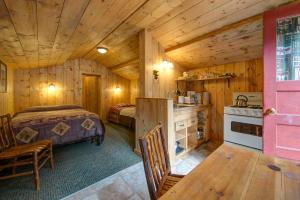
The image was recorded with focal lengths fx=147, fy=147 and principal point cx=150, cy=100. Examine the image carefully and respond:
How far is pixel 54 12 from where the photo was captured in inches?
63.6

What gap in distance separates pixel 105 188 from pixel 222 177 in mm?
1538

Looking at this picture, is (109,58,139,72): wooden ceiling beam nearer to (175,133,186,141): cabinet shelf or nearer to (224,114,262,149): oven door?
(175,133,186,141): cabinet shelf

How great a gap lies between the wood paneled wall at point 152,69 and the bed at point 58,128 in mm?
1263

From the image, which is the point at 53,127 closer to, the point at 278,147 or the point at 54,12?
the point at 54,12

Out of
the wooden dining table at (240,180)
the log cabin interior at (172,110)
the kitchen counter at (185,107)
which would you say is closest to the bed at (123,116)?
the log cabin interior at (172,110)

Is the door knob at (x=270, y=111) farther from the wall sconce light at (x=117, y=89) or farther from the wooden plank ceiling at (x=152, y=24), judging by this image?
the wall sconce light at (x=117, y=89)

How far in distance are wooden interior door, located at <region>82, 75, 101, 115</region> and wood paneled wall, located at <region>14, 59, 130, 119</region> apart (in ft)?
1.24

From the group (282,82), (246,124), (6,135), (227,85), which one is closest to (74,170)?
(6,135)

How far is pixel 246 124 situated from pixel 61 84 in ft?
17.6

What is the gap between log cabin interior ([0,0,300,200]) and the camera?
984mm

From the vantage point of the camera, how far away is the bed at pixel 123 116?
461cm

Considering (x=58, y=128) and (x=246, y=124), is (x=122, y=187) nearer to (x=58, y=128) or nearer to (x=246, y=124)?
(x=58, y=128)

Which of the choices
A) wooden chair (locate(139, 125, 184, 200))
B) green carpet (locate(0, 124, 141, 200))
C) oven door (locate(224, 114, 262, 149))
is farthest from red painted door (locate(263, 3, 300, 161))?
green carpet (locate(0, 124, 141, 200))

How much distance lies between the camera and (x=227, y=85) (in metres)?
3.28
